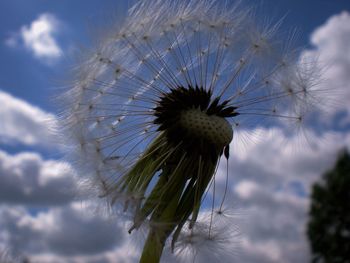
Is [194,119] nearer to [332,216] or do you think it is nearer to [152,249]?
[152,249]

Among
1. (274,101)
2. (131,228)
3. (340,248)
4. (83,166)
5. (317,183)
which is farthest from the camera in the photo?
(317,183)

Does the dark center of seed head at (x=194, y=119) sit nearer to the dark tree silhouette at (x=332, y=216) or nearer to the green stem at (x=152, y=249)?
the green stem at (x=152, y=249)

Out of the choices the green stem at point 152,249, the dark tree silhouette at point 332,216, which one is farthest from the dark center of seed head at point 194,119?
the dark tree silhouette at point 332,216

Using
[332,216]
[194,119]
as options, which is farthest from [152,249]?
[332,216]

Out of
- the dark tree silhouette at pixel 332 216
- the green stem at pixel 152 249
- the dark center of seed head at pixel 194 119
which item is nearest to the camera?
the green stem at pixel 152 249

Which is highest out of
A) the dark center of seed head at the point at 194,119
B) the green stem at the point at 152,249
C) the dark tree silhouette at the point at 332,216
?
the dark tree silhouette at the point at 332,216

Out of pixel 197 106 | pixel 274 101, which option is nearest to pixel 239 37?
pixel 274 101

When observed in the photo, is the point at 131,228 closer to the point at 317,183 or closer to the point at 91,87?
the point at 91,87

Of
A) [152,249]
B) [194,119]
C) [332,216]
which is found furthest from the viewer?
[332,216]
